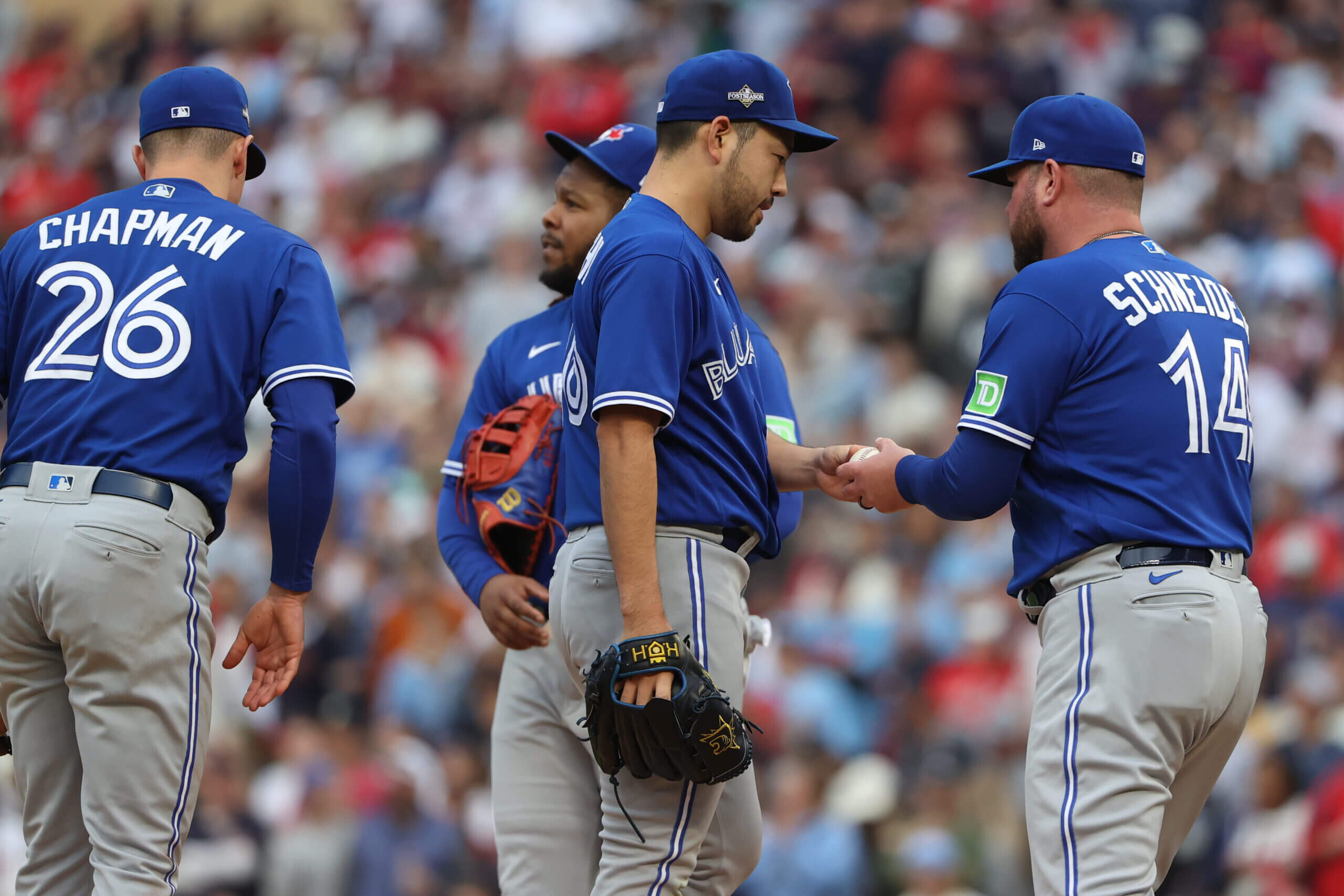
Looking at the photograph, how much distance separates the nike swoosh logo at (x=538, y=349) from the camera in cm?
449

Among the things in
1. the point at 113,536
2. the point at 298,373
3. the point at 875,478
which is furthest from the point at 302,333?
the point at 875,478

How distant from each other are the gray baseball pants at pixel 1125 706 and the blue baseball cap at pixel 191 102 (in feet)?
7.89

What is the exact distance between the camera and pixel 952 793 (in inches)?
287

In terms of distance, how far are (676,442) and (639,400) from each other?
0.25 m

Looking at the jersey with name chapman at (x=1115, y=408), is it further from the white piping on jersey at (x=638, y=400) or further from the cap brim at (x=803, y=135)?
the white piping on jersey at (x=638, y=400)

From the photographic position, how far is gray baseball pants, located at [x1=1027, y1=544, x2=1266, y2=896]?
324 cm

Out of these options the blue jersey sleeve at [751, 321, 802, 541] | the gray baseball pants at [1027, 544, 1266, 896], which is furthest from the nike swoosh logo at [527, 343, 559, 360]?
the gray baseball pants at [1027, 544, 1266, 896]

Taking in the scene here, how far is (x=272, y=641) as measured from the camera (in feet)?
12.1

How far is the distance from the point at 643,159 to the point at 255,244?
1.28 m

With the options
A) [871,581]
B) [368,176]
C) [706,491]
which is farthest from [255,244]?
[368,176]

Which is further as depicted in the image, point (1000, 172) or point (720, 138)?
point (1000, 172)

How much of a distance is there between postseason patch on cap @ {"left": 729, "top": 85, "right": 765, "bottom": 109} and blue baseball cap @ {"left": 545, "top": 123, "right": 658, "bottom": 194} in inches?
34.3

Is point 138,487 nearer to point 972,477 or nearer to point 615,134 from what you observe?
point 615,134

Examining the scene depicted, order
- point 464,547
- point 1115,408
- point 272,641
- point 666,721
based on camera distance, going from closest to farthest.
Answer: point 666,721 → point 1115,408 → point 272,641 → point 464,547
